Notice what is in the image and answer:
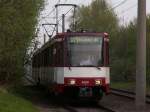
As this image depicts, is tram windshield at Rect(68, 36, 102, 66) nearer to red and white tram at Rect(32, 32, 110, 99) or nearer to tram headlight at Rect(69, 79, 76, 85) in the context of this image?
red and white tram at Rect(32, 32, 110, 99)

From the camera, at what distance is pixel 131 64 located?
2366 inches

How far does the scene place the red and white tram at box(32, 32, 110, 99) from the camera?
82.5 ft

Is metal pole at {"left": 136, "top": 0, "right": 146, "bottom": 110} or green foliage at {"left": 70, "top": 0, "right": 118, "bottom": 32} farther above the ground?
green foliage at {"left": 70, "top": 0, "right": 118, "bottom": 32}

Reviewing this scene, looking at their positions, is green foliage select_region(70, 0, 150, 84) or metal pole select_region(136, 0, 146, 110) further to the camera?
green foliage select_region(70, 0, 150, 84)

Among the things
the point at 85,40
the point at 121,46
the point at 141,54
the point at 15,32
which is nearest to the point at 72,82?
the point at 85,40

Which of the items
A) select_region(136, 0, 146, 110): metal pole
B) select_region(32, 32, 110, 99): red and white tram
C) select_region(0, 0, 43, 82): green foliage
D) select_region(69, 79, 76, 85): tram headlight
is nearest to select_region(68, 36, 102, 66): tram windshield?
select_region(32, 32, 110, 99): red and white tram

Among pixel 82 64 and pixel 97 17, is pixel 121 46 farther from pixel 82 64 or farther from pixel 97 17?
pixel 82 64

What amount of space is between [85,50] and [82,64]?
24.6 inches

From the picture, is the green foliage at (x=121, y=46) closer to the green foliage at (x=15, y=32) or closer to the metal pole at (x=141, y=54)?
the green foliage at (x=15, y=32)

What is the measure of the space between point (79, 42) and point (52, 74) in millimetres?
2652

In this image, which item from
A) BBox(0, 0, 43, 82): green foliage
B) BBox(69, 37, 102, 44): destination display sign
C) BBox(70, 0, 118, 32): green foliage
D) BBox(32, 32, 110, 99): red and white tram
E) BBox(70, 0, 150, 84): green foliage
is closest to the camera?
BBox(32, 32, 110, 99): red and white tram

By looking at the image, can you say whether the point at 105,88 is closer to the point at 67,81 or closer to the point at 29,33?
the point at 67,81

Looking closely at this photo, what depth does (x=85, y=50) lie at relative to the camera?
25.3 meters

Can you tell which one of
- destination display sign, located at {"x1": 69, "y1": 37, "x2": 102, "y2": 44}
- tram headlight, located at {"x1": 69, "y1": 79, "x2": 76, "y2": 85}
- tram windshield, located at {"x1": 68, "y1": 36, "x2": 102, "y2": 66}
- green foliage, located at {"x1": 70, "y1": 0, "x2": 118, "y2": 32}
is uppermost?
green foliage, located at {"x1": 70, "y1": 0, "x2": 118, "y2": 32}
